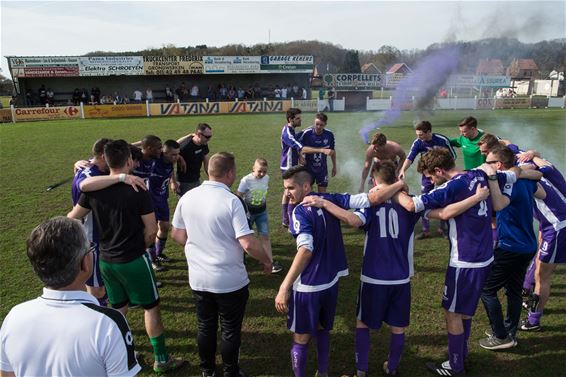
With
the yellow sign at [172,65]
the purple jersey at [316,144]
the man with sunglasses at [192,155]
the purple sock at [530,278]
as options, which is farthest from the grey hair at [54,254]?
the yellow sign at [172,65]

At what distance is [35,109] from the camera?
31.0 metres

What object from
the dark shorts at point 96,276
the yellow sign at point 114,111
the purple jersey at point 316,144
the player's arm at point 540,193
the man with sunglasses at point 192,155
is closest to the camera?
the dark shorts at point 96,276

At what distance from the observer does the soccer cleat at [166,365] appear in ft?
14.2

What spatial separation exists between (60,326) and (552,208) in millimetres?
5380

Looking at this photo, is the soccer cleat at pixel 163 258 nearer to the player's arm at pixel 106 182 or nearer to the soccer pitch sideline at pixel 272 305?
the soccer pitch sideline at pixel 272 305

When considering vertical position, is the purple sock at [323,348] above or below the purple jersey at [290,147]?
below

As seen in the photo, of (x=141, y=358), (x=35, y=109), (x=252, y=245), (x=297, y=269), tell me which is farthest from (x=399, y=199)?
(x=35, y=109)

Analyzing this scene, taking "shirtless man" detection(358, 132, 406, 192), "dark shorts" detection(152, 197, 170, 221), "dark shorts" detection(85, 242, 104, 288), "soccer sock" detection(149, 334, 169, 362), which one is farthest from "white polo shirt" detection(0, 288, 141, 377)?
"shirtless man" detection(358, 132, 406, 192)

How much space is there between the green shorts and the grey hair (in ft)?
7.06

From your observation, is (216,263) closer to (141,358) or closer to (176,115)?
(141,358)

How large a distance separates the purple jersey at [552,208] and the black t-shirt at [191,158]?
5.45 meters

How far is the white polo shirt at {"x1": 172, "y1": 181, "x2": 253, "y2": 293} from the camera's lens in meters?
3.67

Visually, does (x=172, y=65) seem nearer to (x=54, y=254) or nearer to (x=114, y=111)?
(x=114, y=111)

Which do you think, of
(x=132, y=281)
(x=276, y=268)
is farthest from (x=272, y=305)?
(x=132, y=281)
